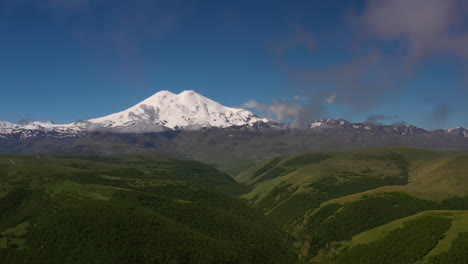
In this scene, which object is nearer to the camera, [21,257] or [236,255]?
[21,257]

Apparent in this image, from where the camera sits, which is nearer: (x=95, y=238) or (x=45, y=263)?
(x=45, y=263)

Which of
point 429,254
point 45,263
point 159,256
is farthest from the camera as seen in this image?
point 159,256

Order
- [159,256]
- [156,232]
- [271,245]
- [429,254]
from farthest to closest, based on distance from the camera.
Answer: [271,245]
[156,232]
[159,256]
[429,254]

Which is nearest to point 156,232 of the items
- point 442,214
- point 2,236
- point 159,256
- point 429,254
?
point 159,256

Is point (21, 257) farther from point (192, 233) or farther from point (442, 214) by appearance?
point (442, 214)

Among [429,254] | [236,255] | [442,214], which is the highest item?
[442,214]

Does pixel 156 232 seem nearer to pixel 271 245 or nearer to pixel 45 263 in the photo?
pixel 45 263

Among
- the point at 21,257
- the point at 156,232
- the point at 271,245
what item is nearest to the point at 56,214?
the point at 21,257

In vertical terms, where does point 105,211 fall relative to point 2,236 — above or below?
above

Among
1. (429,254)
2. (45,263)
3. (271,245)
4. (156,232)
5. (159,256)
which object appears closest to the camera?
(429,254)

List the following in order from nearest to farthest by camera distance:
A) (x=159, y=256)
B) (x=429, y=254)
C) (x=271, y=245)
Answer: (x=429, y=254)
(x=159, y=256)
(x=271, y=245)
